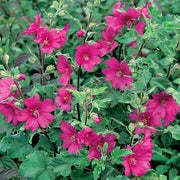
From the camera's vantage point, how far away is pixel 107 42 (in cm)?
131

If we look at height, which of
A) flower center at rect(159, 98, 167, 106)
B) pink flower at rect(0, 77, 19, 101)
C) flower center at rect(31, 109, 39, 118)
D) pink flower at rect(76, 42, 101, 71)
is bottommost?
flower center at rect(31, 109, 39, 118)

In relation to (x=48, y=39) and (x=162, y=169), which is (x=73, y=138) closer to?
(x=48, y=39)

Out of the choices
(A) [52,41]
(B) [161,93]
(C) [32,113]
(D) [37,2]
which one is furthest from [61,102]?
(D) [37,2]

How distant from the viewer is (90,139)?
1.15 m

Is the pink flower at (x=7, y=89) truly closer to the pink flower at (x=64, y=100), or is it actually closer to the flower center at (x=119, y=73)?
the pink flower at (x=64, y=100)

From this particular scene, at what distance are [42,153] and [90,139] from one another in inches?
10.8

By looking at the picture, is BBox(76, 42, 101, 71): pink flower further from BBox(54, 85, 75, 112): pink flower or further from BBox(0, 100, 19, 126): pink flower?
BBox(0, 100, 19, 126): pink flower

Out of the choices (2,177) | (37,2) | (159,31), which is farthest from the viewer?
(37,2)

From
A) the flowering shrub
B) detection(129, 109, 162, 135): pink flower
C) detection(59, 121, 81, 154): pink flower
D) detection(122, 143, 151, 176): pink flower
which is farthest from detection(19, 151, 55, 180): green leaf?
detection(129, 109, 162, 135): pink flower

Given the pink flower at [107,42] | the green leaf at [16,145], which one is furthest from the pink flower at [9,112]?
the pink flower at [107,42]

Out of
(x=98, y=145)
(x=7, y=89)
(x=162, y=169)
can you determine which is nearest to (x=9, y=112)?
(x=7, y=89)

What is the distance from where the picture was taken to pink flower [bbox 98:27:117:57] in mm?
1272

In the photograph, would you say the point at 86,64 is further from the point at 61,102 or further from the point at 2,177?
the point at 2,177

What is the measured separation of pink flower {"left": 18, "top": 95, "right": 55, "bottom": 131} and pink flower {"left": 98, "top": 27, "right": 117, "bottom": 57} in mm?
350
